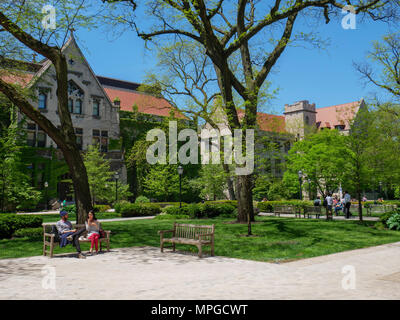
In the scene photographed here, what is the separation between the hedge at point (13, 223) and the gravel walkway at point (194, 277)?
481cm

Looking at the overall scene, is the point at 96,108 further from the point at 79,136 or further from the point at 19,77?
the point at 19,77

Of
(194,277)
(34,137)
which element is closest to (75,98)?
(34,137)

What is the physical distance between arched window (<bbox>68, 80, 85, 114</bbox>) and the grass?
97.5ft

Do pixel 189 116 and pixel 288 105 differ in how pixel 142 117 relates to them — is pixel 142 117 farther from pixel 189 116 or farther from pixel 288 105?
pixel 288 105

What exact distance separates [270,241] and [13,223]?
1062cm

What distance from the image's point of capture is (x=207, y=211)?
26.6m

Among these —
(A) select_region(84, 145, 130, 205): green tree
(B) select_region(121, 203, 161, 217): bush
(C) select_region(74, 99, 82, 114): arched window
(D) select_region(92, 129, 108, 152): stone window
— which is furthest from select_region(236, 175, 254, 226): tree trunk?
(C) select_region(74, 99, 82, 114): arched window

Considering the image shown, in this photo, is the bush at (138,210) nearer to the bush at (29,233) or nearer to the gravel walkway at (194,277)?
the bush at (29,233)

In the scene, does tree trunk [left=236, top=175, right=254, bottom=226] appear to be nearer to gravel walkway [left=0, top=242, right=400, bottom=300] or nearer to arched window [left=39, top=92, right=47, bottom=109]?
gravel walkway [left=0, top=242, right=400, bottom=300]

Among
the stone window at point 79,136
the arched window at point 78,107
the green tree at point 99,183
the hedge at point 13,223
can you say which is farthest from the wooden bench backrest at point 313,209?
the arched window at point 78,107

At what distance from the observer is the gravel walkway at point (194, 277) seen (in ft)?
20.6

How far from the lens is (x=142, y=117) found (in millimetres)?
47188

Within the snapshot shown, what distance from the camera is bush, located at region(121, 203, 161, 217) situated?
94.2 ft
